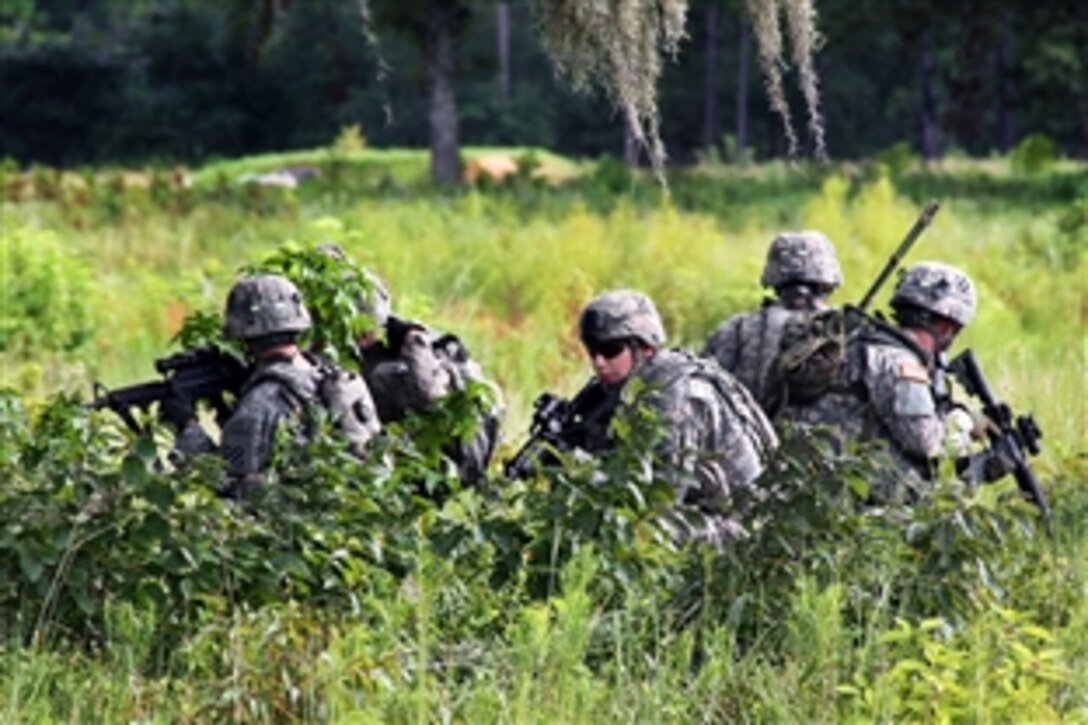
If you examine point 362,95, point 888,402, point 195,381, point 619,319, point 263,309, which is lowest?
point 362,95

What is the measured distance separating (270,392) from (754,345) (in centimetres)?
228

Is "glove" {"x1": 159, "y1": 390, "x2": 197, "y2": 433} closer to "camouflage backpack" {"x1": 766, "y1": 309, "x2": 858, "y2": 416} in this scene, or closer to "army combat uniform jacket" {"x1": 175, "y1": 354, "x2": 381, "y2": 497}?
"army combat uniform jacket" {"x1": 175, "y1": 354, "x2": 381, "y2": 497}

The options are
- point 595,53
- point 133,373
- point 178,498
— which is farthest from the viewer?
point 133,373

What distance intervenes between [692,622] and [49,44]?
192 ft

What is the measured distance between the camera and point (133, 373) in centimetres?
1597

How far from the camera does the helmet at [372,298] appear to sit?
30.9 feet

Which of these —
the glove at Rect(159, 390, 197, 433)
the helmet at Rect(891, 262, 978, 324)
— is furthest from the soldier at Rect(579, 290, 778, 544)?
the glove at Rect(159, 390, 197, 433)

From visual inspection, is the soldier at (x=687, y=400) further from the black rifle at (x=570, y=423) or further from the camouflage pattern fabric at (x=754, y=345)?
the camouflage pattern fabric at (x=754, y=345)

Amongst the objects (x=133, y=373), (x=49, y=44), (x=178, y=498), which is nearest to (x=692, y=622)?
(x=178, y=498)

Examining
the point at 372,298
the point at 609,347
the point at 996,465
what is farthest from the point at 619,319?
the point at 996,465

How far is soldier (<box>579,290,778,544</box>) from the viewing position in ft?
28.8

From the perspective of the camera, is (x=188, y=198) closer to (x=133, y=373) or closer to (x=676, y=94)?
(x=133, y=373)

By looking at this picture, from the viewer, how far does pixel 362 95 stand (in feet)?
229

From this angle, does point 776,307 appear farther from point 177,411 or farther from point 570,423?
point 177,411
